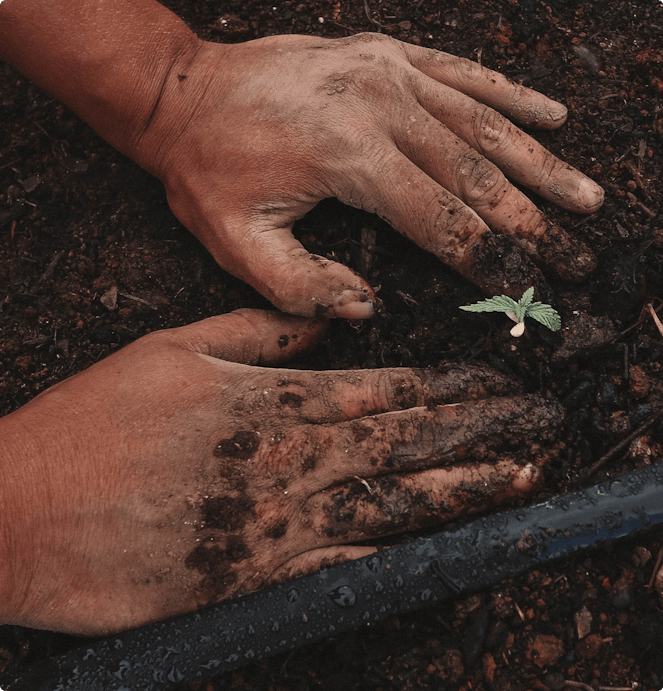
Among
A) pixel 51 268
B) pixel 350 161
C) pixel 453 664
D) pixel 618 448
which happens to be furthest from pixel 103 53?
pixel 453 664

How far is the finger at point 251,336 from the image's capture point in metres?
1.84

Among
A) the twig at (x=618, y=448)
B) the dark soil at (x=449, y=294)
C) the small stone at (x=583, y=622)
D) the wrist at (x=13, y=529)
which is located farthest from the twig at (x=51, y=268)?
the small stone at (x=583, y=622)

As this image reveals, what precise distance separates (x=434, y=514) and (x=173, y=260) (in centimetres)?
142

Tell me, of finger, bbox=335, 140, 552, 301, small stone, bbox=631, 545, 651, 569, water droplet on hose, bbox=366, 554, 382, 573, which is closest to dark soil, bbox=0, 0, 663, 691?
small stone, bbox=631, 545, 651, 569

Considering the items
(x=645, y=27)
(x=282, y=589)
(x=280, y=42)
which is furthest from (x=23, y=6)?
(x=645, y=27)

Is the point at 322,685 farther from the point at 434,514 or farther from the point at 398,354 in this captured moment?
the point at 398,354

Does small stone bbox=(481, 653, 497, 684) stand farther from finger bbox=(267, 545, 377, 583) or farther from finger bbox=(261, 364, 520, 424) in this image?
finger bbox=(261, 364, 520, 424)

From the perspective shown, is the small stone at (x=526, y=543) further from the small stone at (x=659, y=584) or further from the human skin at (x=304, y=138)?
the human skin at (x=304, y=138)

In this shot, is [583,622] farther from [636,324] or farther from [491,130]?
[491,130]

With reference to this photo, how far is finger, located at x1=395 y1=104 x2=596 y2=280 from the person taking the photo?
1846 millimetres

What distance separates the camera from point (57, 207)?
229 cm

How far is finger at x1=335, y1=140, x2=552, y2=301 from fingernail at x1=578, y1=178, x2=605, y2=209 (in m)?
0.34

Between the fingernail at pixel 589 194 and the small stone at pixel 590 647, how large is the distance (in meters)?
1.43

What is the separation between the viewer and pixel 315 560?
5.34ft
